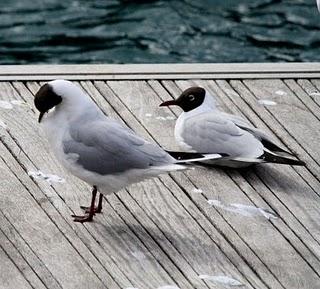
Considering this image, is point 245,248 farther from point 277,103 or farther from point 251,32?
point 251,32

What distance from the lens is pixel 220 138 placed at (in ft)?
18.6

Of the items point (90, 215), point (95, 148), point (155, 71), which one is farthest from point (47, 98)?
point (155, 71)

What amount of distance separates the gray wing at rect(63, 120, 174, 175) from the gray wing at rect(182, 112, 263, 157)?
0.47m

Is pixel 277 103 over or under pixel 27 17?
over

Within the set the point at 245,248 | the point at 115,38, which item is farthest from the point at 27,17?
the point at 245,248

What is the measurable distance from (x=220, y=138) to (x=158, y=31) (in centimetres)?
374

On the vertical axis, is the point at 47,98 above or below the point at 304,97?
above

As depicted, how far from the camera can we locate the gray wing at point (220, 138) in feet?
18.6

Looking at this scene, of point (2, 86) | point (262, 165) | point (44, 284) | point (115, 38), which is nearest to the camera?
point (44, 284)

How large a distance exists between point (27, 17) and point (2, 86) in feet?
10.8

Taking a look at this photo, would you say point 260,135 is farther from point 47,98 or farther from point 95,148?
point 47,98

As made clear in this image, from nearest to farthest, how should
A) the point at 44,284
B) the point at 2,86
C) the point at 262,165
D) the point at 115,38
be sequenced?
1. the point at 44,284
2. the point at 262,165
3. the point at 2,86
4. the point at 115,38

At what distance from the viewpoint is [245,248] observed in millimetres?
5234

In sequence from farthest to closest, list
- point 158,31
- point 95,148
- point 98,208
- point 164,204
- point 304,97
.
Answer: point 158,31, point 304,97, point 164,204, point 98,208, point 95,148
